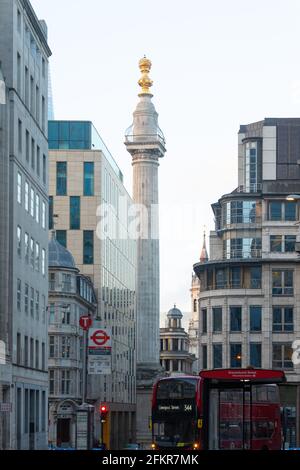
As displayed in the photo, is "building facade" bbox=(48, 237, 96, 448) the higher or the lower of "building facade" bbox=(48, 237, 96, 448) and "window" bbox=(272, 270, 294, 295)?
the lower

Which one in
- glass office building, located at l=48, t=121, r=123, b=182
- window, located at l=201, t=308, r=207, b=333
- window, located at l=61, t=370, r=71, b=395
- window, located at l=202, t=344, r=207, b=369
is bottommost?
window, located at l=61, t=370, r=71, b=395

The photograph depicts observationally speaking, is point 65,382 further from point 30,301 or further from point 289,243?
point 30,301

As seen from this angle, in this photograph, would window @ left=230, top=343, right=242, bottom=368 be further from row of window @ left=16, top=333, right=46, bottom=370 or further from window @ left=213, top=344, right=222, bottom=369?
row of window @ left=16, top=333, right=46, bottom=370

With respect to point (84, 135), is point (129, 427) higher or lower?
lower

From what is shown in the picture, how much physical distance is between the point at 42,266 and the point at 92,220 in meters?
49.5

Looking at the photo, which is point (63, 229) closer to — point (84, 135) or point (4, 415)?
point (84, 135)

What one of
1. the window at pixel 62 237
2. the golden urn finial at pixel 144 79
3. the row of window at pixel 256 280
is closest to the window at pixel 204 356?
the row of window at pixel 256 280

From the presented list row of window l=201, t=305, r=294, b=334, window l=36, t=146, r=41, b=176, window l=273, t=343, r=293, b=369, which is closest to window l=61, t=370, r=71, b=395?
row of window l=201, t=305, r=294, b=334

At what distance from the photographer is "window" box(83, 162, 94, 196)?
408 ft

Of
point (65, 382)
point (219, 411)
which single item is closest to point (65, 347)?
point (65, 382)

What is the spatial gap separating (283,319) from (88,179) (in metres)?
28.3

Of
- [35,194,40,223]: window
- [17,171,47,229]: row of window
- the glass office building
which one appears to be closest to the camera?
[17,171,47,229]: row of window
